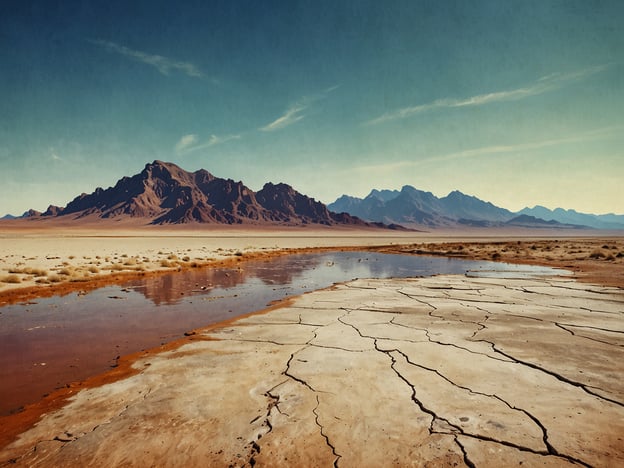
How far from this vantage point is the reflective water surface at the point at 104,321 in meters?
6.12

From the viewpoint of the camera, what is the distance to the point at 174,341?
301 inches

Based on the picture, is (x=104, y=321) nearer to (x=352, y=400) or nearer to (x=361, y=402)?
(x=352, y=400)

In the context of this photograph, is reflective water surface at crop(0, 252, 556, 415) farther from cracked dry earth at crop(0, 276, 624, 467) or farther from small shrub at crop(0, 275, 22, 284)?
small shrub at crop(0, 275, 22, 284)

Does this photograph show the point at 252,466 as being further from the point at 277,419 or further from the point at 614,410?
the point at 614,410

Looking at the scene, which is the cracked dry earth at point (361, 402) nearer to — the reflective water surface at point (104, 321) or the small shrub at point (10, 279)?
the reflective water surface at point (104, 321)

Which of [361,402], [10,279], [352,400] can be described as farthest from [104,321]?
[10,279]

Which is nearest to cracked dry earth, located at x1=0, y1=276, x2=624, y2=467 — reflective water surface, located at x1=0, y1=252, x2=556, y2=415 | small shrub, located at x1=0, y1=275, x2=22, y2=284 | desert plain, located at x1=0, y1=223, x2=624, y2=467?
desert plain, located at x1=0, y1=223, x2=624, y2=467

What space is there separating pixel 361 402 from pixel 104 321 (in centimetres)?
858

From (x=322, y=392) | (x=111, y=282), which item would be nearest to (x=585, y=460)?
(x=322, y=392)

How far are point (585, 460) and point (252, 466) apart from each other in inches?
132

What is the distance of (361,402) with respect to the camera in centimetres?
443

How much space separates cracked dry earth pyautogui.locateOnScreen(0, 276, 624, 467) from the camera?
3477mm

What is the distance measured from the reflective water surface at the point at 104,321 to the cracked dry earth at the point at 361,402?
147 cm

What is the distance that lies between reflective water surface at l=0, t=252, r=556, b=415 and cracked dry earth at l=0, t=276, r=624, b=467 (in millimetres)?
1474
